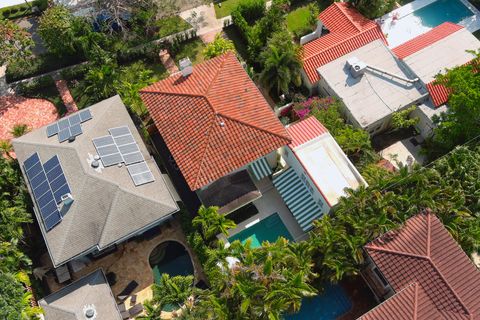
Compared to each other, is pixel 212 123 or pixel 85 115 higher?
pixel 85 115

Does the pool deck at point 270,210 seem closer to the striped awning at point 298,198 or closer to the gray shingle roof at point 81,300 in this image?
the striped awning at point 298,198

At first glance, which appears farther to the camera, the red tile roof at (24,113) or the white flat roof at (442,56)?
the red tile roof at (24,113)

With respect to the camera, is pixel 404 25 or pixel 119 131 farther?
pixel 404 25

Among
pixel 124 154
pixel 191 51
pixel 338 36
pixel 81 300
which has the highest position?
pixel 191 51

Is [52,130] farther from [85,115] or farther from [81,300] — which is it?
[81,300]

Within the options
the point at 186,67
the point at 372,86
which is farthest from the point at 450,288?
the point at 186,67

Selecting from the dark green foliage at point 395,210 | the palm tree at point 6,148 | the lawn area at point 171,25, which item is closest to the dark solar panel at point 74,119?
the palm tree at point 6,148
